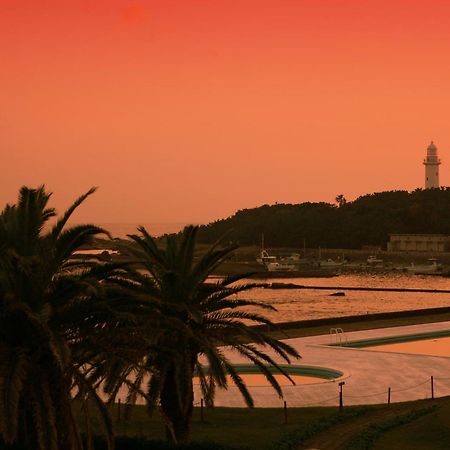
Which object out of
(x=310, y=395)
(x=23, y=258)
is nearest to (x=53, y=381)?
(x=23, y=258)

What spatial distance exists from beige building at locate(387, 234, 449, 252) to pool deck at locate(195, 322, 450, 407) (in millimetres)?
148097

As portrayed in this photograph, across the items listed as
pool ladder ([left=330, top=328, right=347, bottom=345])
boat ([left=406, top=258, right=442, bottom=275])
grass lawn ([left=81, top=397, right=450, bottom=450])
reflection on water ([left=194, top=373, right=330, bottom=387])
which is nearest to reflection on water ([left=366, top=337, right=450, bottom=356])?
pool ladder ([left=330, top=328, right=347, bottom=345])

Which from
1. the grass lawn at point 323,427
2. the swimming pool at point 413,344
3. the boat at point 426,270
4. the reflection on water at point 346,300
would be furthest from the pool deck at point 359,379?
the boat at point 426,270

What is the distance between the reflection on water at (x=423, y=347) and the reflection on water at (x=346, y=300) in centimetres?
3085

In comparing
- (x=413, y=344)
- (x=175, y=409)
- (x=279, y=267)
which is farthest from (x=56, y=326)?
(x=279, y=267)

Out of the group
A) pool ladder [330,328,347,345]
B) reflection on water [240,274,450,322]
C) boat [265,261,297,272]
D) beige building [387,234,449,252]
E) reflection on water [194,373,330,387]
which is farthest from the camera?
beige building [387,234,449,252]

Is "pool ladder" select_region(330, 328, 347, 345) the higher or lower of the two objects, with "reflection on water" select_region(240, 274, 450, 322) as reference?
higher

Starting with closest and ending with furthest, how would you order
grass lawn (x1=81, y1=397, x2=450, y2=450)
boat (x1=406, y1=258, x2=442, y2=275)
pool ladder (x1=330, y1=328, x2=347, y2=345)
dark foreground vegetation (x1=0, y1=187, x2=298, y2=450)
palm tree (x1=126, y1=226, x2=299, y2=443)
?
dark foreground vegetation (x1=0, y1=187, x2=298, y2=450)
palm tree (x1=126, y1=226, x2=299, y2=443)
grass lawn (x1=81, y1=397, x2=450, y2=450)
pool ladder (x1=330, y1=328, x2=347, y2=345)
boat (x1=406, y1=258, x2=442, y2=275)

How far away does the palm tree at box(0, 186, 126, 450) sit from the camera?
14.9m

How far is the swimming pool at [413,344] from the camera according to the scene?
129 feet

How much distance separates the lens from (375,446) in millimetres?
20047

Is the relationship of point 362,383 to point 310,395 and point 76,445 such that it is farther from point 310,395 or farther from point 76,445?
point 76,445

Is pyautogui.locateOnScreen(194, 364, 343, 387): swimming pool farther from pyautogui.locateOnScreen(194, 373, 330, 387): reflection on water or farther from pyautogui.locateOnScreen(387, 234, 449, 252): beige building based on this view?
pyautogui.locateOnScreen(387, 234, 449, 252): beige building

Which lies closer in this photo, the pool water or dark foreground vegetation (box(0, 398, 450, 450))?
dark foreground vegetation (box(0, 398, 450, 450))
